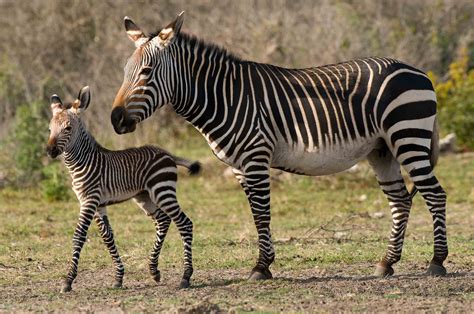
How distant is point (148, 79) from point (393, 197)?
2922mm

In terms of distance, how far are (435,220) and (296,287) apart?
1804mm

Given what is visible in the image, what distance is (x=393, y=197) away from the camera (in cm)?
1038

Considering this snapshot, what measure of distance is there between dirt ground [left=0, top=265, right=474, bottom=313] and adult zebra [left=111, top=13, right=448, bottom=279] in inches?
18.0

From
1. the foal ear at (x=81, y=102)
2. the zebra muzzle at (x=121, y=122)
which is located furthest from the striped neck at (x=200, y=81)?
the foal ear at (x=81, y=102)

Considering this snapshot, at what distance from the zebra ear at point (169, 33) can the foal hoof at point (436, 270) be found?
11.4 feet

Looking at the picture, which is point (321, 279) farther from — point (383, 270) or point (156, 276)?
point (156, 276)

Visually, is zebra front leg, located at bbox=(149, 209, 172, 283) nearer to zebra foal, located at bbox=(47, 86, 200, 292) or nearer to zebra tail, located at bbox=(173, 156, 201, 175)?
zebra foal, located at bbox=(47, 86, 200, 292)

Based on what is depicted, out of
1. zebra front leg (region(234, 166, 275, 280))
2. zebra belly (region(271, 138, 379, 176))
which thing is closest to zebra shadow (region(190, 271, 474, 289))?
zebra front leg (region(234, 166, 275, 280))

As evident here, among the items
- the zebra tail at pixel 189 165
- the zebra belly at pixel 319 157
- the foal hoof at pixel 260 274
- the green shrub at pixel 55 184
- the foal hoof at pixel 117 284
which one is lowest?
the foal hoof at pixel 117 284

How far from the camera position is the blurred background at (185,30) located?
20.1 metres

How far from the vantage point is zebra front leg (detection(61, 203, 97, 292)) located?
9344mm

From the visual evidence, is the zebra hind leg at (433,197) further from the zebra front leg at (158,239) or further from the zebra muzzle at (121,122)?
the zebra muzzle at (121,122)

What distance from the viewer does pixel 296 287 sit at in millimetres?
9094

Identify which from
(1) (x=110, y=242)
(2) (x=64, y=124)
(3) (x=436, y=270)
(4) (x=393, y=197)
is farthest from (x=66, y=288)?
(3) (x=436, y=270)
